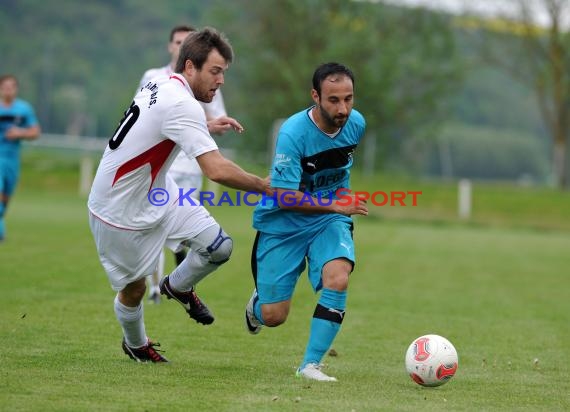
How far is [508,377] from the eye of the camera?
7.33m

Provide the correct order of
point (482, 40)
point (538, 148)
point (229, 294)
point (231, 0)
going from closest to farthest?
point (229, 294), point (482, 40), point (231, 0), point (538, 148)

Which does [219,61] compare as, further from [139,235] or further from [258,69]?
[258,69]

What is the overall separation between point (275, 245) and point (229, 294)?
4831 mm

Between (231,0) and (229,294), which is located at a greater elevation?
(231,0)

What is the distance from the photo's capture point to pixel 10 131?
1672 centimetres

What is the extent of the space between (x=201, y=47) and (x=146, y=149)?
754 mm

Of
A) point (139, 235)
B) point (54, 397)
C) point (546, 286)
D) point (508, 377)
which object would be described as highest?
point (546, 286)

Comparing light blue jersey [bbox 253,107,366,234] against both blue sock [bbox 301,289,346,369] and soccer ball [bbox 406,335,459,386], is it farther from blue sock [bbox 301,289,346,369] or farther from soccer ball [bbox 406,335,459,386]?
soccer ball [bbox 406,335,459,386]

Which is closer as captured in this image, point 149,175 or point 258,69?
point 149,175

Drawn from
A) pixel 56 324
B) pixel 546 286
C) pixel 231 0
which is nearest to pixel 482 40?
pixel 231 0

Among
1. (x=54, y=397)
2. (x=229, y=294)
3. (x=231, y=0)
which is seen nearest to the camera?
(x=54, y=397)

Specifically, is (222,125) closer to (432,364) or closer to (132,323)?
(132,323)

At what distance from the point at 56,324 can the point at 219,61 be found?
3.37 m

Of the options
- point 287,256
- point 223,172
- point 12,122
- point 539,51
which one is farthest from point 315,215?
point 539,51
